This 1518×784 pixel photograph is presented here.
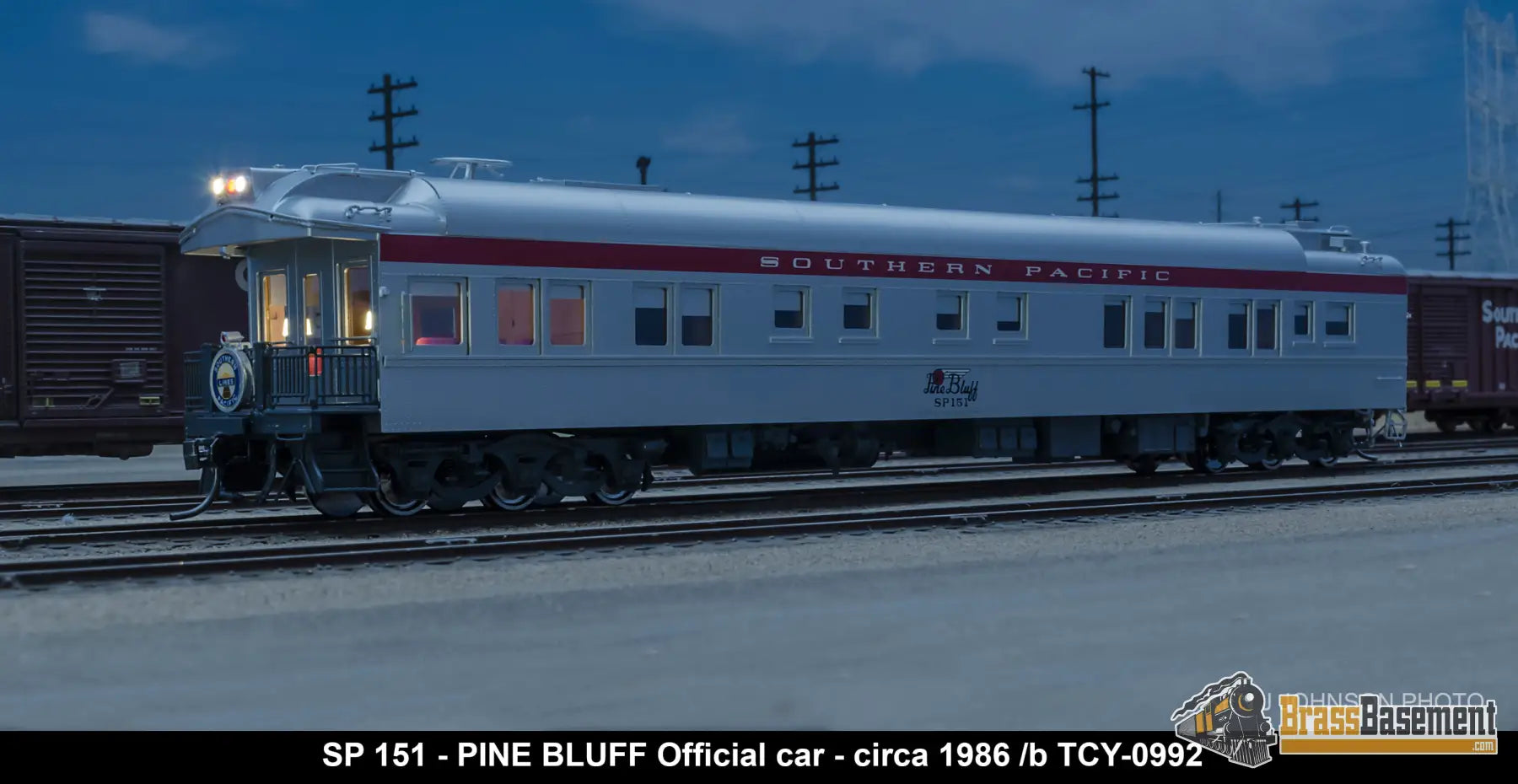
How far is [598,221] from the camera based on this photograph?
16.6 meters

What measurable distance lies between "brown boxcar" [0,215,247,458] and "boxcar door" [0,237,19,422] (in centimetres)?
1

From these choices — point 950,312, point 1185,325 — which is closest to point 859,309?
point 950,312

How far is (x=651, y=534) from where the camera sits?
1364 centimetres

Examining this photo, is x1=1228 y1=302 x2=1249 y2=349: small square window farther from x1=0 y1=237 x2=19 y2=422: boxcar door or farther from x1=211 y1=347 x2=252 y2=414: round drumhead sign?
x1=0 y1=237 x2=19 y2=422: boxcar door

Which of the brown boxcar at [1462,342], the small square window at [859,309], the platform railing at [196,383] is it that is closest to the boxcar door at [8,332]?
the platform railing at [196,383]

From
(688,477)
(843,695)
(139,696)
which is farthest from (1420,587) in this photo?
(688,477)

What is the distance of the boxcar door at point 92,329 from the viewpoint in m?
20.7

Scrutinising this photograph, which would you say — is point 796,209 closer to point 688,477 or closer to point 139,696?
point 688,477

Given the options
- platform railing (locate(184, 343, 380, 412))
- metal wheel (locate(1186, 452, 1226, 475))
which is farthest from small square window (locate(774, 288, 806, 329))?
metal wheel (locate(1186, 452, 1226, 475))

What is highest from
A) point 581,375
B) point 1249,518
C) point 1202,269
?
point 1202,269

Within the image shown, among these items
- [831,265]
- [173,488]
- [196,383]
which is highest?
[831,265]

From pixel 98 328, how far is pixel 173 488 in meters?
2.50

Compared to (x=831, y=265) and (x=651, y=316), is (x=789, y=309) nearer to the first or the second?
(x=831, y=265)

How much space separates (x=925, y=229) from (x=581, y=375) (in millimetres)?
4859
